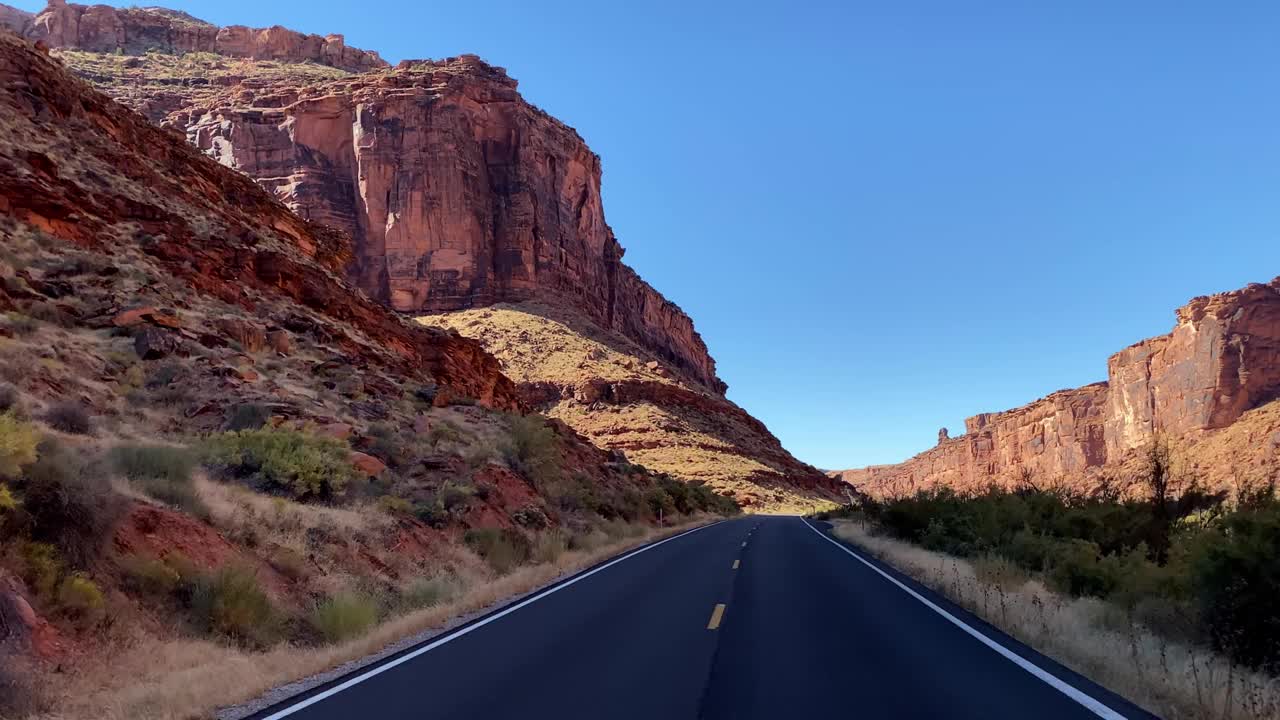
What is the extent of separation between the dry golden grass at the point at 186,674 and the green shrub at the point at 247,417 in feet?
32.0

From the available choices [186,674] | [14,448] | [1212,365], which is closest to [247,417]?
[14,448]

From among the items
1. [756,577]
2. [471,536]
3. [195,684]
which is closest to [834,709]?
[195,684]

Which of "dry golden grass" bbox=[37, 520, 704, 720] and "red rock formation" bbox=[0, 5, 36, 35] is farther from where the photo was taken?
"red rock formation" bbox=[0, 5, 36, 35]

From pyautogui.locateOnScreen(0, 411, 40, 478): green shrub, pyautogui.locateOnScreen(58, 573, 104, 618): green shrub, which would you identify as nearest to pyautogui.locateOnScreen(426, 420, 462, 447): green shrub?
pyautogui.locateOnScreen(0, 411, 40, 478): green shrub

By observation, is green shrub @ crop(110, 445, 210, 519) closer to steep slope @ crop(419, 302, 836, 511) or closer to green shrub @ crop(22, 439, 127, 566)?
green shrub @ crop(22, 439, 127, 566)

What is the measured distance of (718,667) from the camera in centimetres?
725

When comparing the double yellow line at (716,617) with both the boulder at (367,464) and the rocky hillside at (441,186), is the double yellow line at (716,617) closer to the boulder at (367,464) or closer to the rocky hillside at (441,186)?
the boulder at (367,464)

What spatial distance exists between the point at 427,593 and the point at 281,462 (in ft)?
16.0

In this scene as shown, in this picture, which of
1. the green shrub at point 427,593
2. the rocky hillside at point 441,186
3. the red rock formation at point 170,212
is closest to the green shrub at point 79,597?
Result: the green shrub at point 427,593

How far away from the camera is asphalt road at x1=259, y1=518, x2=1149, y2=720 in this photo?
5.82m

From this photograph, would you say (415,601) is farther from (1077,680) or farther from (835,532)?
(835,532)

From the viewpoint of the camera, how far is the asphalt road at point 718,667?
582 cm

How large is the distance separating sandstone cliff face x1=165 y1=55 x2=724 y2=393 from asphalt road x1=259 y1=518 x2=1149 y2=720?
75.8m

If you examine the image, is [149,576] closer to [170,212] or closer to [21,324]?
[21,324]
